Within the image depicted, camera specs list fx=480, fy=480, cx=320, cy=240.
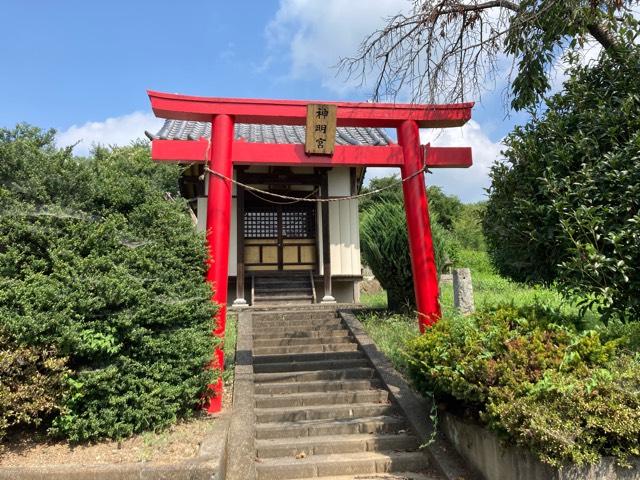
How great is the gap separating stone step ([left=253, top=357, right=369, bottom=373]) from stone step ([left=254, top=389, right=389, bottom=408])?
0.77 m

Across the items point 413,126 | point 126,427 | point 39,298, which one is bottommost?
point 126,427

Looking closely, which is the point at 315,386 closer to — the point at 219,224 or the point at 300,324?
the point at 300,324

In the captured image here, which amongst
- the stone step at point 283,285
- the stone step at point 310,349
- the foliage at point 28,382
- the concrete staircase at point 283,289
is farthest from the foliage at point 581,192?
the stone step at point 283,285

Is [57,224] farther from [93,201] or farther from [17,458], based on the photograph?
→ [17,458]

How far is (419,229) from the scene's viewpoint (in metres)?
6.38

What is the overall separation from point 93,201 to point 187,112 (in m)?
1.73

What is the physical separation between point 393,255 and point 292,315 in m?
2.22

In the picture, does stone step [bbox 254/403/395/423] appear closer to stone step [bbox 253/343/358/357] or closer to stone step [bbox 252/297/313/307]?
stone step [bbox 253/343/358/357]

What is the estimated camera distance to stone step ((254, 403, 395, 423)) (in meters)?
5.78

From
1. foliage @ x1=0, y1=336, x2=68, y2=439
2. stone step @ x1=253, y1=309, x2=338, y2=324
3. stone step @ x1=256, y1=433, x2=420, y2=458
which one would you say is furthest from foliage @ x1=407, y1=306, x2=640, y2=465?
stone step @ x1=253, y1=309, x2=338, y2=324

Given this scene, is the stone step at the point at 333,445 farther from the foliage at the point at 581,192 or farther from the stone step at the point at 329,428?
the foliage at the point at 581,192

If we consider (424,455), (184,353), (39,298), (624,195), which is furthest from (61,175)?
(624,195)

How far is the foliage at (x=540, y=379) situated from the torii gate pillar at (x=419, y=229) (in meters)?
1.17

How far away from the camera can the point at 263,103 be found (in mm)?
6320
